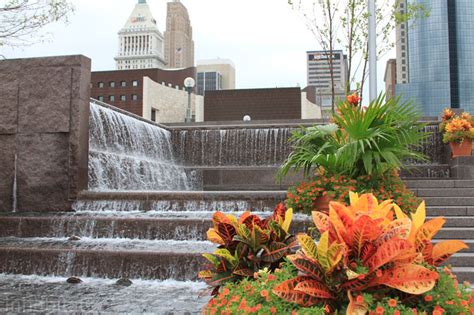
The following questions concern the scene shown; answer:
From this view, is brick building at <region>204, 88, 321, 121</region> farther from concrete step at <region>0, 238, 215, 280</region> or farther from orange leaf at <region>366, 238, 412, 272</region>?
orange leaf at <region>366, 238, 412, 272</region>

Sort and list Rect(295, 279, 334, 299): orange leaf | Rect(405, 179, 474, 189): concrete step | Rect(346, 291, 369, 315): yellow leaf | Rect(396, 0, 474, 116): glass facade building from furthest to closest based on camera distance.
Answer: Rect(396, 0, 474, 116): glass facade building < Rect(405, 179, 474, 189): concrete step < Rect(295, 279, 334, 299): orange leaf < Rect(346, 291, 369, 315): yellow leaf

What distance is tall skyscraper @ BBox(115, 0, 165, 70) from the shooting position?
167m

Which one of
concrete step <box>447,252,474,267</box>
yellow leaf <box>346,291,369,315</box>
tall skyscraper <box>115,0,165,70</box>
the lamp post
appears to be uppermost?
tall skyscraper <box>115,0,165,70</box>

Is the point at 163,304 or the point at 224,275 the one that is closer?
the point at 224,275

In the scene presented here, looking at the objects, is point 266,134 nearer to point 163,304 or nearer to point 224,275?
point 163,304

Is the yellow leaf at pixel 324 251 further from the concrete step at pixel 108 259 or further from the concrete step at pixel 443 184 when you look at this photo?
the concrete step at pixel 443 184

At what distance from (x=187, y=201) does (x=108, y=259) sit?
238 cm

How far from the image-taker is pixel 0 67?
8.99 meters

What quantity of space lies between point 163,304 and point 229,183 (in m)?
10.0

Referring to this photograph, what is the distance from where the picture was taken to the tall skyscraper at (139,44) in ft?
547

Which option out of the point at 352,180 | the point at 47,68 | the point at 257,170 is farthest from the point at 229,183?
the point at 352,180

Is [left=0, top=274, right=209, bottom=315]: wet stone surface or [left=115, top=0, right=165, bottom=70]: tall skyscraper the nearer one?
[left=0, top=274, right=209, bottom=315]: wet stone surface

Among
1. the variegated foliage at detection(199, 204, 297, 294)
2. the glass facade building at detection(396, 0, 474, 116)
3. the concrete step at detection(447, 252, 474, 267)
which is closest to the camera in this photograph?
the variegated foliage at detection(199, 204, 297, 294)

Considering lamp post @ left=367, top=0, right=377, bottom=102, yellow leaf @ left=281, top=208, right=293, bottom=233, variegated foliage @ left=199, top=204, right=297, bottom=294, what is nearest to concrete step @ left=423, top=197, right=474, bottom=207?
lamp post @ left=367, top=0, right=377, bottom=102
